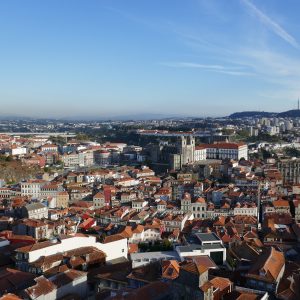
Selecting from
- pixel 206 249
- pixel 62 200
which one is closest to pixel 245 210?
pixel 206 249

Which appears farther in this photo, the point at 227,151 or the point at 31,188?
the point at 227,151

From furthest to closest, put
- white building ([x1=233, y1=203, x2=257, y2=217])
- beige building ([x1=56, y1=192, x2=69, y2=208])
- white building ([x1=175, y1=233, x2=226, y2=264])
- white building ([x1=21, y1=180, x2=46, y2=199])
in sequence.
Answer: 1. white building ([x1=21, y1=180, x2=46, y2=199])
2. beige building ([x1=56, y1=192, x2=69, y2=208])
3. white building ([x1=233, y1=203, x2=257, y2=217])
4. white building ([x1=175, y1=233, x2=226, y2=264])

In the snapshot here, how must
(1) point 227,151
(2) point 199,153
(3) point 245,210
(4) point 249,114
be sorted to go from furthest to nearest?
(4) point 249,114
(2) point 199,153
(1) point 227,151
(3) point 245,210

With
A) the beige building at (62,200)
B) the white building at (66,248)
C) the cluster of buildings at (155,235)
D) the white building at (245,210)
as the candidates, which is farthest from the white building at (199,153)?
the white building at (66,248)

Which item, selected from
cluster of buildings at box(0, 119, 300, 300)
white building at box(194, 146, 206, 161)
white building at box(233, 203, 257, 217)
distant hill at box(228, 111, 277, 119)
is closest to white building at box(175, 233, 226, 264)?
cluster of buildings at box(0, 119, 300, 300)

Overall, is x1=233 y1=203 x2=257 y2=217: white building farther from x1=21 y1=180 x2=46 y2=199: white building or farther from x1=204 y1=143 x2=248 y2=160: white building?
x1=204 y1=143 x2=248 y2=160: white building

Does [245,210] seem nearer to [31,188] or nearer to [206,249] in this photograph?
[206,249]

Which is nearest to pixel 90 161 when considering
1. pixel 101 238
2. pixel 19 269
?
pixel 101 238

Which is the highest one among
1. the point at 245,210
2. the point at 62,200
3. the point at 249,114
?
the point at 249,114

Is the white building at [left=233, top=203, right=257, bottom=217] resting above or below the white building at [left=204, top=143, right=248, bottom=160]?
below

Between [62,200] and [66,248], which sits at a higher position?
[66,248]

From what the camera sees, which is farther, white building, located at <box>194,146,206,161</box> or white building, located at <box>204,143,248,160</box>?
white building, located at <box>194,146,206,161</box>

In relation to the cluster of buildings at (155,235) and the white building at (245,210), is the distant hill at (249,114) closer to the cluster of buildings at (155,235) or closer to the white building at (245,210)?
the cluster of buildings at (155,235)
